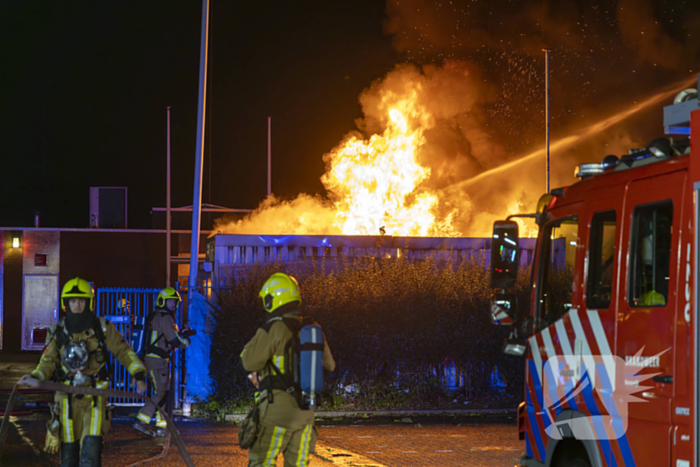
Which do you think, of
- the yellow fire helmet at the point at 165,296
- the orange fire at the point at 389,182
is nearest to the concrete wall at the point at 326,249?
the yellow fire helmet at the point at 165,296

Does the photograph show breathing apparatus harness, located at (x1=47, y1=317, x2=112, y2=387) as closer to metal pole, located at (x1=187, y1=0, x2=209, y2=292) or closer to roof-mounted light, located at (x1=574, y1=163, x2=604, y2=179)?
roof-mounted light, located at (x1=574, y1=163, x2=604, y2=179)

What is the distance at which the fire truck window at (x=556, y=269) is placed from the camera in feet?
17.6

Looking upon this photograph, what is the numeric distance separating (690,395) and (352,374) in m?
9.03

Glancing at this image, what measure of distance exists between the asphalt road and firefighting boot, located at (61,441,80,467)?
2378mm

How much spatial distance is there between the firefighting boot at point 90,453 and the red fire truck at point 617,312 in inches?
131

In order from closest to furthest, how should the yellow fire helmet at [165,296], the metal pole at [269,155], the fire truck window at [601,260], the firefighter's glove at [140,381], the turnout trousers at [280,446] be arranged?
the fire truck window at [601,260], the turnout trousers at [280,446], the firefighter's glove at [140,381], the yellow fire helmet at [165,296], the metal pole at [269,155]

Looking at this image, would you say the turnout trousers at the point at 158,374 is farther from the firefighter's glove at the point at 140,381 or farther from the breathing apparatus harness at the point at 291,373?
the breathing apparatus harness at the point at 291,373

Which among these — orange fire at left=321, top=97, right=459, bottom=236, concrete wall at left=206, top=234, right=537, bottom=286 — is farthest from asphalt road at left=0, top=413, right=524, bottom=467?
orange fire at left=321, top=97, right=459, bottom=236

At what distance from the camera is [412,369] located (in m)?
12.8

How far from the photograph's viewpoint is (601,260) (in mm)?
4875

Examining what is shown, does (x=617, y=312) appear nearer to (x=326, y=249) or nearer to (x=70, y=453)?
(x=70, y=453)

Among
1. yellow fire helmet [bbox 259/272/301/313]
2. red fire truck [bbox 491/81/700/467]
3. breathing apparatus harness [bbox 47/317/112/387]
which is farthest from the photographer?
→ breathing apparatus harness [bbox 47/317/112/387]

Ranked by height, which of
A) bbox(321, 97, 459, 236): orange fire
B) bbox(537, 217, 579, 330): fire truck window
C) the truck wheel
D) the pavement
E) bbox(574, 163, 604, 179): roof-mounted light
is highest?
bbox(321, 97, 459, 236): orange fire

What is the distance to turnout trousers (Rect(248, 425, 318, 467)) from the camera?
5.14 meters
